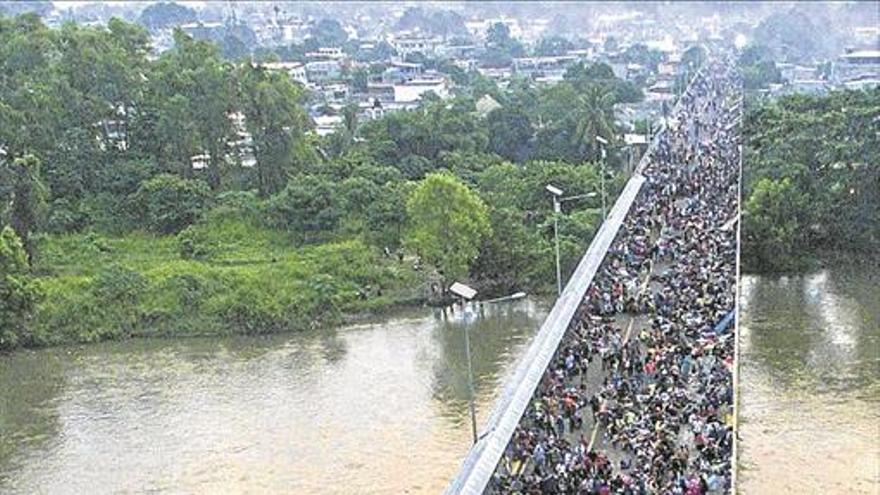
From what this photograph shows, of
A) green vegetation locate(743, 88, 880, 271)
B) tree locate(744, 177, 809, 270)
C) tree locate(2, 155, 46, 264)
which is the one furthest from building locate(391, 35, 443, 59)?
tree locate(744, 177, 809, 270)

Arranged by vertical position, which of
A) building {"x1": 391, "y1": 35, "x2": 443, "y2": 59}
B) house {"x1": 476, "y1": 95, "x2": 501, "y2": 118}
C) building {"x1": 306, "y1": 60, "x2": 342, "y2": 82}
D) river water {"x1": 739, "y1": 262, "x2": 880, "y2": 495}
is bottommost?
river water {"x1": 739, "y1": 262, "x2": 880, "y2": 495}

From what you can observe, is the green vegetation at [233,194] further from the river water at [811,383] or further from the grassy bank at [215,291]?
the river water at [811,383]

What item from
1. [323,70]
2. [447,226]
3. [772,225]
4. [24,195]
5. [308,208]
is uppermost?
[323,70]

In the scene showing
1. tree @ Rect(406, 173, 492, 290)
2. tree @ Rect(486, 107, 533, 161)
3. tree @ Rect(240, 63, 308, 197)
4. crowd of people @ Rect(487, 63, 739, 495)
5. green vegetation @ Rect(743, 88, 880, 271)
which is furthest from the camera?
tree @ Rect(486, 107, 533, 161)

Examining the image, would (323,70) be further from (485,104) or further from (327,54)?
(485,104)

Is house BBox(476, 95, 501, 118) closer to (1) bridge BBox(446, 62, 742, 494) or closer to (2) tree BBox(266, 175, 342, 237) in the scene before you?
(2) tree BBox(266, 175, 342, 237)

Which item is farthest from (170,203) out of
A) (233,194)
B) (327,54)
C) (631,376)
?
(327,54)

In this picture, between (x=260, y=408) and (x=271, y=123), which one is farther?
(x=271, y=123)
